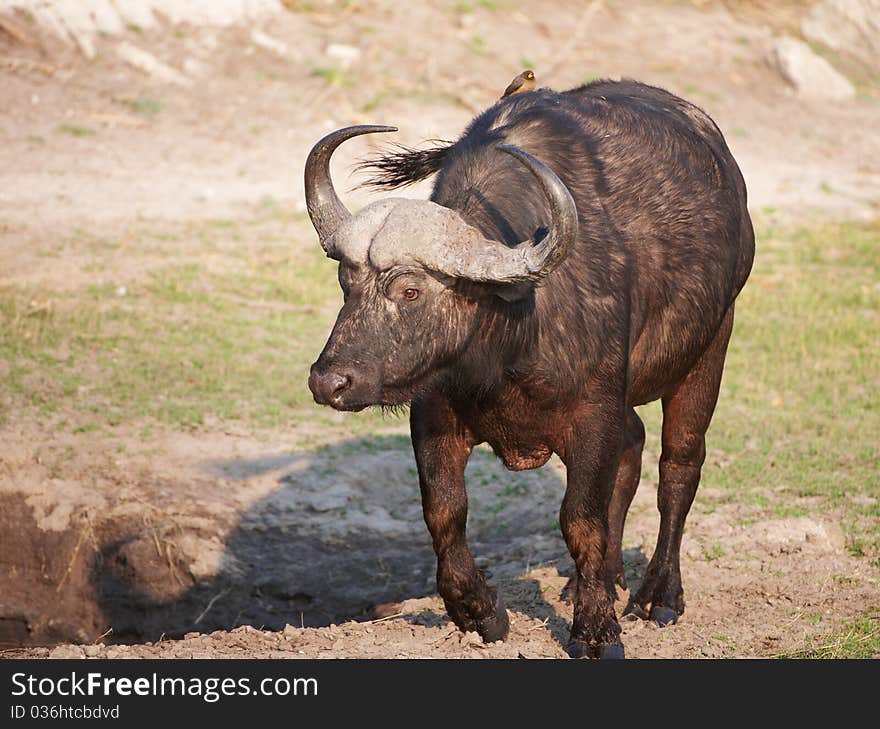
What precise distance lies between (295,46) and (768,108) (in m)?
6.88

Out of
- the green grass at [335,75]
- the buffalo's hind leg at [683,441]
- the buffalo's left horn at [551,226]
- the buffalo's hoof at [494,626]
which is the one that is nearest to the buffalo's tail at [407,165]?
the buffalo's left horn at [551,226]

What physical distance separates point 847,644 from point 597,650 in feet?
3.67

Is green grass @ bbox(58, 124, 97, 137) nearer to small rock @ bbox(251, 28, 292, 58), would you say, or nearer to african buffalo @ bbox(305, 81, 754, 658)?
small rock @ bbox(251, 28, 292, 58)

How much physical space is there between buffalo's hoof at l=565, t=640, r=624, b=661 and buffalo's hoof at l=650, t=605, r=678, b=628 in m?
0.73

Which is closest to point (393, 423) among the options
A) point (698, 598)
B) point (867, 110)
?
point (698, 598)

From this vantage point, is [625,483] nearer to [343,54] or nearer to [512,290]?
[512,290]

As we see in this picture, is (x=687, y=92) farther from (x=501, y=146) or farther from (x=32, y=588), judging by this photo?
(x=501, y=146)

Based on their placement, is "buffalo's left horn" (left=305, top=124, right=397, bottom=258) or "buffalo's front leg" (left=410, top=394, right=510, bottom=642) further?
"buffalo's front leg" (left=410, top=394, right=510, bottom=642)

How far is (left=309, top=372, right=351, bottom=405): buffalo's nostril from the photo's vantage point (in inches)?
174

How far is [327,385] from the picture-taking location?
4.43 metres

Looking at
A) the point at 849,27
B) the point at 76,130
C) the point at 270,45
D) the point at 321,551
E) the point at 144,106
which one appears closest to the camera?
the point at 321,551

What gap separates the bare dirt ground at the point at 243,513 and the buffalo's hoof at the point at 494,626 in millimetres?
72

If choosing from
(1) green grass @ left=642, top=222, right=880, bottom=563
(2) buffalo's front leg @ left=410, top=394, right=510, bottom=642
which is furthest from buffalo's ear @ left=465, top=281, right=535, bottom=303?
(1) green grass @ left=642, top=222, right=880, bottom=563

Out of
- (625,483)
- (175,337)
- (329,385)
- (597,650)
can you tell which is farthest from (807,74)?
(329,385)
